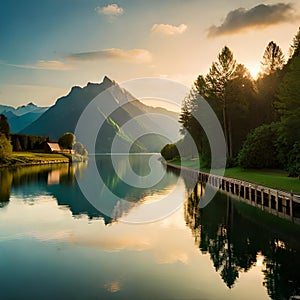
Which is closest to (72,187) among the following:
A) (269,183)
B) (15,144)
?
(269,183)

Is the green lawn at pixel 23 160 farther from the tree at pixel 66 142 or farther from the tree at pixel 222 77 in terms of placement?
the tree at pixel 222 77

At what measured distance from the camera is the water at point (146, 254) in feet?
45.5

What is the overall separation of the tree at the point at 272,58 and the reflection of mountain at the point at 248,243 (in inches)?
1684

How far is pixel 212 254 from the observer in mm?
18766

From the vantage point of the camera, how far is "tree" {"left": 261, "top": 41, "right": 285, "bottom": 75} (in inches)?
2667

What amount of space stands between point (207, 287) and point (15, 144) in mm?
111240

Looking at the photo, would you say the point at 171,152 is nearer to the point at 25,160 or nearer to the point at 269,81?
the point at 25,160

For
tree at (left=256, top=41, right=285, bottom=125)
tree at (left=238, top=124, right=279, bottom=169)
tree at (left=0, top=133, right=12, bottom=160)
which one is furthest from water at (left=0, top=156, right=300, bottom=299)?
tree at (left=0, top=133, right=12, bottom=160)

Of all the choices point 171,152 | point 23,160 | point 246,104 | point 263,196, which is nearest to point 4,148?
point 23,160

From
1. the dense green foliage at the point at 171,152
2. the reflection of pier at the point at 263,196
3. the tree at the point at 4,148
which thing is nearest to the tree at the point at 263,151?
the reflection of pier at the point at 263,196

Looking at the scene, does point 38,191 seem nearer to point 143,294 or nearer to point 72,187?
point 72,187

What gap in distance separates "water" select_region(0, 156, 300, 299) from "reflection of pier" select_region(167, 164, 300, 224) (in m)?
1.02

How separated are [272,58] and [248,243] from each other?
181 ft

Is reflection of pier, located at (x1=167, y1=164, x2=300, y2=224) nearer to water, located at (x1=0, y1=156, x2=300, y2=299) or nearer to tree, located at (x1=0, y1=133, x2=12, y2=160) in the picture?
water, located at (x1=0, y1=156, x2=300, y2=299)
